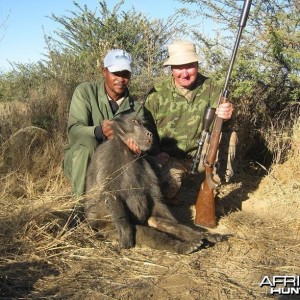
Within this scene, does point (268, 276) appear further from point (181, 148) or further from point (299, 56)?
point (299, 56)

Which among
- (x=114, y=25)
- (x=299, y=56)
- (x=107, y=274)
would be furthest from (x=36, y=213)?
(x=114, y=25)

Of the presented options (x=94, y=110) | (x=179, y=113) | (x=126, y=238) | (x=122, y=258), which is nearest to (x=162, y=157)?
(x=179, y=113)

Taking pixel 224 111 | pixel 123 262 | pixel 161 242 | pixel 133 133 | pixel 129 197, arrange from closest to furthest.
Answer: pixel 123 262, pixel 161 242, pixel 129 197, pixel 133 133, pixel 224 111

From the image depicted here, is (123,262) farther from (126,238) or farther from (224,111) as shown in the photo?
(224,111)

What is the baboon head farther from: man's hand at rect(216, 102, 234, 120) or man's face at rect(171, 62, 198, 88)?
man's face at rect(171, 62, 198, 88)

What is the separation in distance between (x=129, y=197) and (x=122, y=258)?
2.09 ft

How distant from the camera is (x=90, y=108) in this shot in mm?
4344

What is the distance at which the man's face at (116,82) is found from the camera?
4293 millimetres

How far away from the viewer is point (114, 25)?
8.48 metres

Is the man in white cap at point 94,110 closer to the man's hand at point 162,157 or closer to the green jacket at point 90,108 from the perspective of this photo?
the green jacket at point 90,108

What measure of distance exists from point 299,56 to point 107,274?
3247mm

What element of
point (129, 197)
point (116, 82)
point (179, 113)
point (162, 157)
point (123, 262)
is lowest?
point (123, 262)

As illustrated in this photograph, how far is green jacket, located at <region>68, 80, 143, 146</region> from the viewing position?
4.27m

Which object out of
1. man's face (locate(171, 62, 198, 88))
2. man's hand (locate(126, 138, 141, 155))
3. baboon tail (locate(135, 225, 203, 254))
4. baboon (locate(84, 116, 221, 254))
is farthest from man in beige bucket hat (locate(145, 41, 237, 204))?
baboon tail (locate(135, 225, 203, 254))
